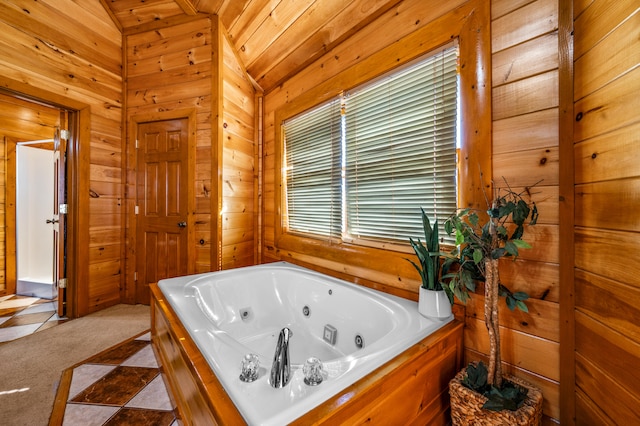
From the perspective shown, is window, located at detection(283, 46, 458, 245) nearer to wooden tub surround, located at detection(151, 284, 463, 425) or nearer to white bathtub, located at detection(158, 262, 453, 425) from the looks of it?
white bathtub, located at detection(158, 262, 453, 425)

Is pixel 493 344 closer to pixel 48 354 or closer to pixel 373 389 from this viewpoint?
pixel 373 389

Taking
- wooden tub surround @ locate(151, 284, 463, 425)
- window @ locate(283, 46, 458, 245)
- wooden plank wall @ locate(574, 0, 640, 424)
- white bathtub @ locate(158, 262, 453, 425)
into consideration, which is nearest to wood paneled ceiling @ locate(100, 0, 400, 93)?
window @ locate(283, 46, 458, 245)

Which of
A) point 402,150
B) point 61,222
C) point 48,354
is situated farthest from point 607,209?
point 61,222

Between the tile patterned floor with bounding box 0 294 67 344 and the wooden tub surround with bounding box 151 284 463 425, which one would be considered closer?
the wooden tub surround with bounding box 151 284 463 425

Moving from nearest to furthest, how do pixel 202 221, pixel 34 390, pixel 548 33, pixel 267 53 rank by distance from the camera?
pixel 548 33 < pixel 34 390 < pixel 267 53 < pixel 202 221

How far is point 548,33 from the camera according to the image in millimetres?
1055

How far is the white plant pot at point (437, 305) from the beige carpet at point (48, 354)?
1926 mm

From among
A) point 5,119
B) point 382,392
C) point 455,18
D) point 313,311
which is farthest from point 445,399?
point 5,119

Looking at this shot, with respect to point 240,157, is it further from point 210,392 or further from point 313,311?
point 210,392

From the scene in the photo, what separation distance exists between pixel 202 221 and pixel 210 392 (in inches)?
81.7

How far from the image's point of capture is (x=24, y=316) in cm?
250

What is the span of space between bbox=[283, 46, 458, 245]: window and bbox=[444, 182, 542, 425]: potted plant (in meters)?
0.41

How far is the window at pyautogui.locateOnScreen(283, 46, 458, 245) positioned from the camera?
55.9 inches

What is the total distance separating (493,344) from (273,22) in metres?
2.66
